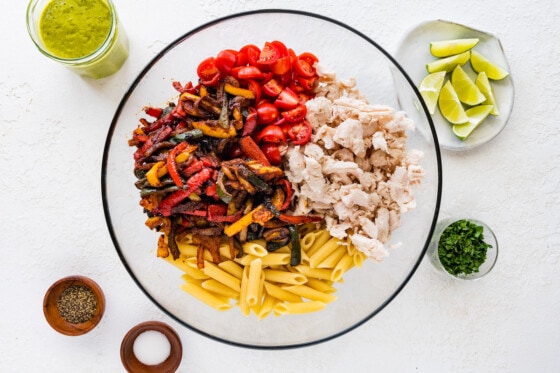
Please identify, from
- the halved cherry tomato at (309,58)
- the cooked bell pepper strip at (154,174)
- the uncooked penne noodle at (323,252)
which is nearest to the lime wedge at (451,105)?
the halved cherry tomato at (309,58)

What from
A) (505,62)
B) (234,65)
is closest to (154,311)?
(234,65)

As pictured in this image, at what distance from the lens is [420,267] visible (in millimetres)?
3090

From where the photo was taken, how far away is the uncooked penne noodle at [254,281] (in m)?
2.49

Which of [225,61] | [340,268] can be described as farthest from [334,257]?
[225,61]

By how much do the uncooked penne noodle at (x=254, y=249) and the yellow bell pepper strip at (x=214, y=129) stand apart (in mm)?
535

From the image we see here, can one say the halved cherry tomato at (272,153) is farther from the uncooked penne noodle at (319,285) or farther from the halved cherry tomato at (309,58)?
the uncooked penne noodle at (319,285)

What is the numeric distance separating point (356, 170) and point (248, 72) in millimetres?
702

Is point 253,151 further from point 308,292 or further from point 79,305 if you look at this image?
point 79,305

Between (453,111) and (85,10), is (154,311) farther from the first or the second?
(453,111)

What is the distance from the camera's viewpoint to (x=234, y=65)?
257 cm

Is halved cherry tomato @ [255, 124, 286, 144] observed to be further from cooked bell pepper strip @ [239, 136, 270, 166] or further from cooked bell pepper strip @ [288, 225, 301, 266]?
cooked bell pepper strip @ [288, 225, 301, 266]

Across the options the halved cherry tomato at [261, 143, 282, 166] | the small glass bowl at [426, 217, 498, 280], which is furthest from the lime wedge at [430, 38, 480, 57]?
the halved cherry tomato at [261, 143, 282, 166]

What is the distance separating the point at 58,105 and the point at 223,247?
4.58 feet

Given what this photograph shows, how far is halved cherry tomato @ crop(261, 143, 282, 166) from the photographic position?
2.47m
